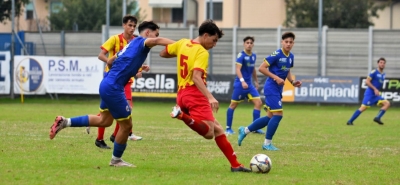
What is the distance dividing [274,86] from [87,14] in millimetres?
45505

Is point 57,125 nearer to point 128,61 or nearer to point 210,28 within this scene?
point 128,61

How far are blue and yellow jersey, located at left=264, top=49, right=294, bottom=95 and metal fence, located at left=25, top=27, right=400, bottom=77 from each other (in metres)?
21.2

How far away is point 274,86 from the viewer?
14.1 m

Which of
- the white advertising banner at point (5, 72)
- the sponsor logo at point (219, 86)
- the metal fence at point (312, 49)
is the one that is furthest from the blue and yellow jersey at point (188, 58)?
the metal fence at point (312, 49)

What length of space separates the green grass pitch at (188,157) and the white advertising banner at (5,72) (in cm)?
1400

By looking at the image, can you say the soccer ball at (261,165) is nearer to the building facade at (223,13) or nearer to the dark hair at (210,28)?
the dark hair at (210,28)

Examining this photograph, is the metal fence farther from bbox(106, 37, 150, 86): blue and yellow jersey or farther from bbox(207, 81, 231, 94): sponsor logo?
bbox(106, 37, 150, 86): blue and yellow jersey

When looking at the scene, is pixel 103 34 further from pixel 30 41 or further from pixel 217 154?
pixel 217 154

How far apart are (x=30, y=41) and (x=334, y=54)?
49.8 feet

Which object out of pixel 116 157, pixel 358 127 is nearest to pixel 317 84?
pixel 358 127

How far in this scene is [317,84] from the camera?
32.7 metres

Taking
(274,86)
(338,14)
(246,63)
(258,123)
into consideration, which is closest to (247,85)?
(246,63)

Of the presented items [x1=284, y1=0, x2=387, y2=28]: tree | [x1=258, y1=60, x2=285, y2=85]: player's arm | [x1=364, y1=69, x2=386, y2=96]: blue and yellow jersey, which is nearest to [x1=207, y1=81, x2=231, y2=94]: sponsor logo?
[x1=364, y1=69, x2=386, y2=96]: blue and yellow jersey

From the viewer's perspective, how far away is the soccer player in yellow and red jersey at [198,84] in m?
9.93
